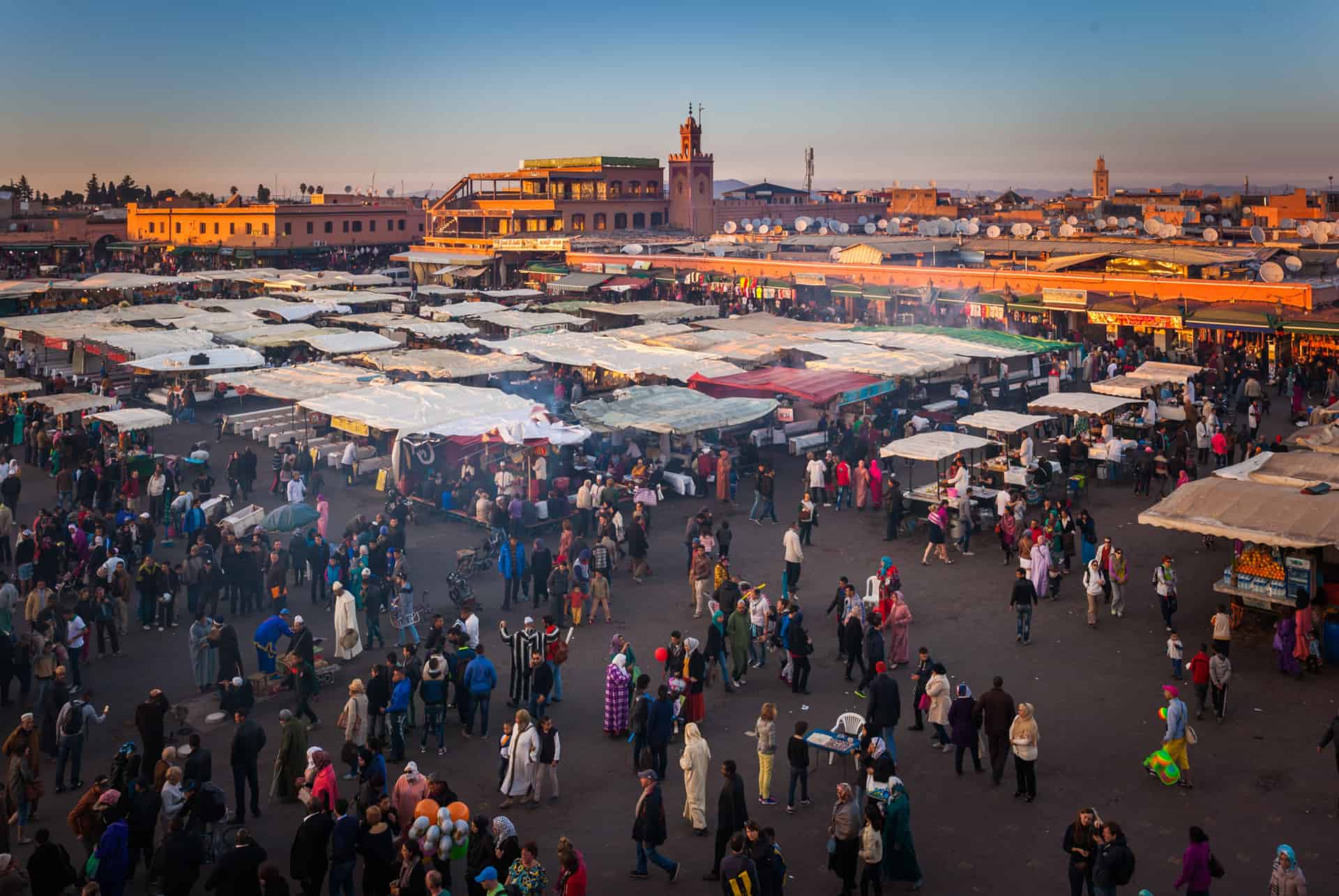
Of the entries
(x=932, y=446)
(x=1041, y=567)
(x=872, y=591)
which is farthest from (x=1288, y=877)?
(x=932, y=446)

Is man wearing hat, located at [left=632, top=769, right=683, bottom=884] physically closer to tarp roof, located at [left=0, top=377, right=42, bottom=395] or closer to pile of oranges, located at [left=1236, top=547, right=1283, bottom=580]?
pile of oranges, located at [left=1236, top=547, right=1283, bottom=580]

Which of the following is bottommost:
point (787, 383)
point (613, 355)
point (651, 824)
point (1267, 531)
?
point (651, 824)

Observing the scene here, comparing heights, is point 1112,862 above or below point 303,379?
below

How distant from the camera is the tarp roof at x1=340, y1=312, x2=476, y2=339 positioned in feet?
112

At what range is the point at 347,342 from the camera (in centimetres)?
3083

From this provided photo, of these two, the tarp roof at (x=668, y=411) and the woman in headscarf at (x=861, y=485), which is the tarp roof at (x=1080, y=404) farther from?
the tarp roof at (x=668, y=411)

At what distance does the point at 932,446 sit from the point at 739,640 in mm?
7646

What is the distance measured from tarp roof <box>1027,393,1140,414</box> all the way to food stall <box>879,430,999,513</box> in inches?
120

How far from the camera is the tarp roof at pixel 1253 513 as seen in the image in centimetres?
1325

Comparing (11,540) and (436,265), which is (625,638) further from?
(436,265)

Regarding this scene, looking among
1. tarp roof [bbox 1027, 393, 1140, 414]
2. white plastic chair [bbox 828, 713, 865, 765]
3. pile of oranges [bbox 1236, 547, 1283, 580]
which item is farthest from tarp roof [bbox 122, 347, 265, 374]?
pile of oranges [bbox 1236, 547, 1283, 580]

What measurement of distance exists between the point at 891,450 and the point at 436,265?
40746 millimetres

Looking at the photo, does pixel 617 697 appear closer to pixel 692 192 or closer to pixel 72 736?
pixel 72 736

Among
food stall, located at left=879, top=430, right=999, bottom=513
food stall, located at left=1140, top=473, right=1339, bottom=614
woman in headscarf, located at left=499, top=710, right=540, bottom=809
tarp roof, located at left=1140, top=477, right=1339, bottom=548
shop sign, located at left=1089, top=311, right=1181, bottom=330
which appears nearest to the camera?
woman in headscarf, located at left=499, top=710, right=540, bottom=809
